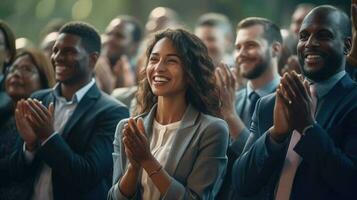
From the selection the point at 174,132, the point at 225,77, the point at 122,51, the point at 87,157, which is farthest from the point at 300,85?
the point at 122,51

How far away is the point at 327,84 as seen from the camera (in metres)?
3.99

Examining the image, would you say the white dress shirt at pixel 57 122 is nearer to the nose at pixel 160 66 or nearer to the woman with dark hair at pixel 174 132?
the woman with dark hair at pixel 174 132

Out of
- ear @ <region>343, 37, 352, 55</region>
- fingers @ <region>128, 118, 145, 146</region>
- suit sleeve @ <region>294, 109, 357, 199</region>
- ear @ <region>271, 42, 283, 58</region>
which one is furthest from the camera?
ear @ <region>271, 42, 283, 58</region>

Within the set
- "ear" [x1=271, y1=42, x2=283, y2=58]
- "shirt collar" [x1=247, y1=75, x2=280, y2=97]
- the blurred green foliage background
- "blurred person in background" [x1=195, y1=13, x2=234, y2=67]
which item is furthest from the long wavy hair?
the blurred green foliage background

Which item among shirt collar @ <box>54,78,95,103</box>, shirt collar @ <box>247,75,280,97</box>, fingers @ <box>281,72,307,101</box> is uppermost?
fingers @ <box>281,72,307,101</box>

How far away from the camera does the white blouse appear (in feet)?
13.6

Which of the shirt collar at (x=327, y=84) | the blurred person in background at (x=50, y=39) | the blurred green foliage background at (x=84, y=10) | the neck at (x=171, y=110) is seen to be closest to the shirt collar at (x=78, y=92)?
the neck at (x=171, y=110)

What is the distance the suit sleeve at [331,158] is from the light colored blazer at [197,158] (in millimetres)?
522

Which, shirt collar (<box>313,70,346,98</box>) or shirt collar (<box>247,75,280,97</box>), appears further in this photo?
shirt collar (<box>247,75,280,97</box>)

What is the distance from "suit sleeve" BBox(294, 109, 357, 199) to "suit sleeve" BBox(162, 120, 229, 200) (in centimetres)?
52

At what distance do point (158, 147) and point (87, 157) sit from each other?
696mm

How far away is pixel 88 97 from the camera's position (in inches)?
199

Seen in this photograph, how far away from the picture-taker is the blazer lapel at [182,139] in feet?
13.6

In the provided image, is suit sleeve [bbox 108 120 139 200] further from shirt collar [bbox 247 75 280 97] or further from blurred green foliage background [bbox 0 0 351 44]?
blurred green foliage background [bbox 0 0 351 44]
